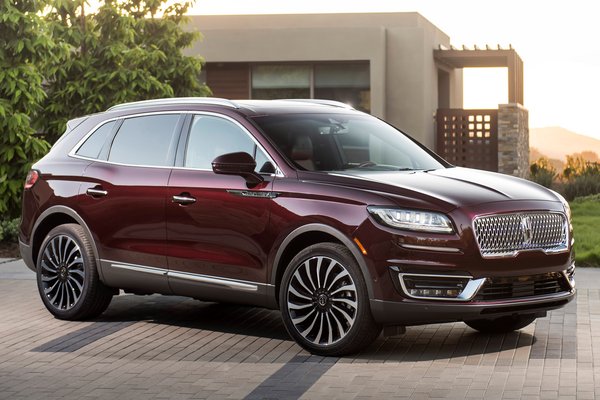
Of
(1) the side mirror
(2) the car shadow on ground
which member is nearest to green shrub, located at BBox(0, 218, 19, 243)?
(2) the car shadow on ground

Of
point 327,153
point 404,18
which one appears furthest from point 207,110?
point 404,18

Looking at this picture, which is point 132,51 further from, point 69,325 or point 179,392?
point 179,392

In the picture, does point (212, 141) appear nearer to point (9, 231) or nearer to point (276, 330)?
point (276, 330)

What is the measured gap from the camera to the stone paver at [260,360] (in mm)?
7336

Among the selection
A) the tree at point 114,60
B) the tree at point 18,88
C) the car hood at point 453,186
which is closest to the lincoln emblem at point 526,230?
the car hood at point 453,186

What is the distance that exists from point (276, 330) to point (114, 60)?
42.8 ft

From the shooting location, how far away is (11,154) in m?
17.4

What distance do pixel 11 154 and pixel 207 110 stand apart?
8.56 metres

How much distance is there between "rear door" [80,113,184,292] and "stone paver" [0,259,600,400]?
0.48 m

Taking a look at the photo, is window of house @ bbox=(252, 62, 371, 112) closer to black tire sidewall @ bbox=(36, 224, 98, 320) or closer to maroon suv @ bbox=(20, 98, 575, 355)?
maroon suv @ bbox=(20, 98, 575, 355)

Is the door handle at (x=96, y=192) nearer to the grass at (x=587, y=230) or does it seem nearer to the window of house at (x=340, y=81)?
the grass at (x=587, y=230)

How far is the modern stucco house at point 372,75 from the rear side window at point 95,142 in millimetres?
23350

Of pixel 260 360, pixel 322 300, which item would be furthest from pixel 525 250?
pixel 260 360

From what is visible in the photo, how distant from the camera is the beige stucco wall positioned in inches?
1329
